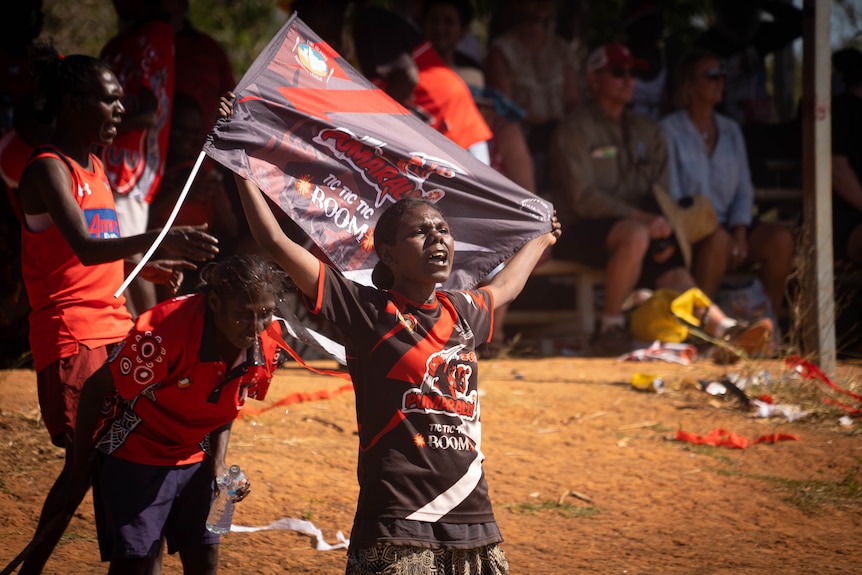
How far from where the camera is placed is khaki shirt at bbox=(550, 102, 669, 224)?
8656 millimetres

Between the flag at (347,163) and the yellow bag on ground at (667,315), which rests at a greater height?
the flag at (347,163)

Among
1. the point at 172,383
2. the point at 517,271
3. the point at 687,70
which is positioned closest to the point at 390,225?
the point at 517,271

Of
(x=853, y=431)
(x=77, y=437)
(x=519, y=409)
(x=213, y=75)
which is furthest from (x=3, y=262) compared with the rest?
(x=853, y=431)

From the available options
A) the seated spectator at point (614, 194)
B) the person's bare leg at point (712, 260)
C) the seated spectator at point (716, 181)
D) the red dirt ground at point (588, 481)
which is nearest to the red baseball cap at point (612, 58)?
the seated spectator at point (614, 194)

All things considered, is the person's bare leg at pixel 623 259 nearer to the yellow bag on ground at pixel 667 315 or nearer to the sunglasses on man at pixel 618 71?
the yellow bag on ground at pixel 667 315

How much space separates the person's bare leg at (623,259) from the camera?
8.45m

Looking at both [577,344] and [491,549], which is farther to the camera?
[577,344]

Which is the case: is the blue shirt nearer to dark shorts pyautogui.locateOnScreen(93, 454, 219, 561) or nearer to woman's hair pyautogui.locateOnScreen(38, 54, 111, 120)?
woman's hair pyautogui.locateOnScreen(38, 54, 111, 120)

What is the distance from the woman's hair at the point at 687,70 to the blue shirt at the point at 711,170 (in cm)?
19

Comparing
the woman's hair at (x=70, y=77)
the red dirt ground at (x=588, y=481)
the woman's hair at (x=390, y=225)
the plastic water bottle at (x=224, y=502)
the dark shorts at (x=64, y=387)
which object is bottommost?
the red dirt ground at (x=588, y=481)

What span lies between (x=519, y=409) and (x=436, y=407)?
3411 millimetres

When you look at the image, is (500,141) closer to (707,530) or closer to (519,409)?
(519,409)

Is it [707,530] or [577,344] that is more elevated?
[577,344]

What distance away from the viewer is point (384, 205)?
389 centimetres
